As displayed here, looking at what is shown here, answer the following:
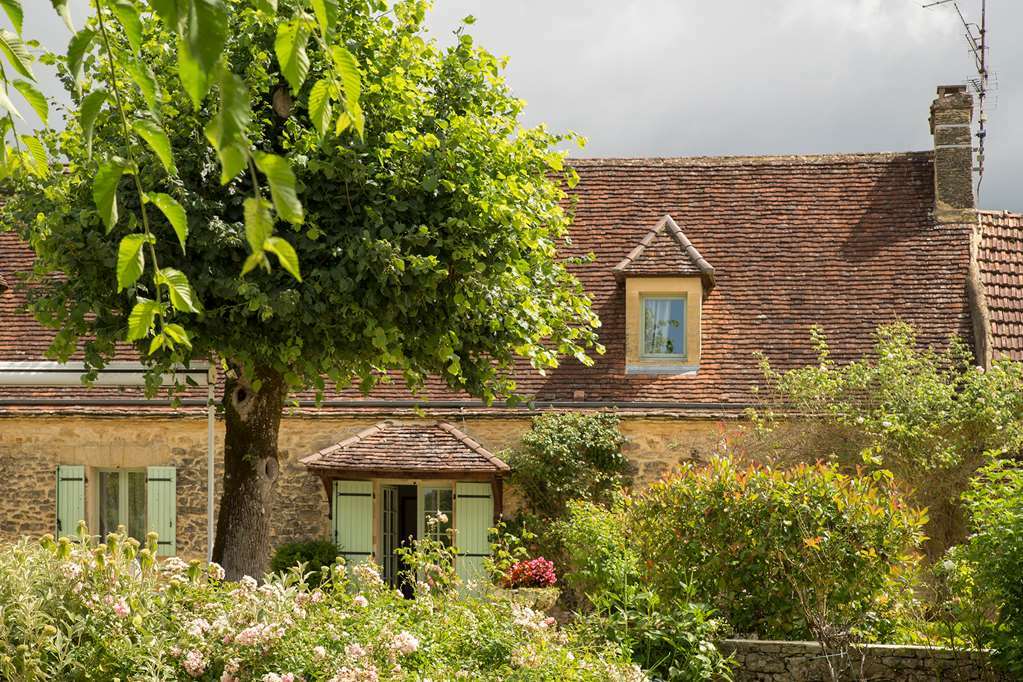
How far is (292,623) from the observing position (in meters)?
6.91

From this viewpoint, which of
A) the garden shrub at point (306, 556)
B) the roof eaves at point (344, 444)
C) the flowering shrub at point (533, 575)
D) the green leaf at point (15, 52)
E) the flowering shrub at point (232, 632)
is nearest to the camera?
the green leaf at point (15, 52)

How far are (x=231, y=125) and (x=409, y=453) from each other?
528 inches

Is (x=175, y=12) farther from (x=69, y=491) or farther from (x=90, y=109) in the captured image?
(x=69, y=491)

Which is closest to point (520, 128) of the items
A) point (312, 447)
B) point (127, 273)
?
point (312, 447)

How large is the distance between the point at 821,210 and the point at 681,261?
2876 mm

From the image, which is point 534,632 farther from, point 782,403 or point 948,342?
point 948,342

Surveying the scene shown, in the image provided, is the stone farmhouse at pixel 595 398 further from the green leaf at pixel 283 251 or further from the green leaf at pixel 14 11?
the green leaf at pixel 283 251

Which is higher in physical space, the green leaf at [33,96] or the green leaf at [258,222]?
the green leaf at [33,96]

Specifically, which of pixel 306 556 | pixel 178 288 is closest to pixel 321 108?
pixel 178 288

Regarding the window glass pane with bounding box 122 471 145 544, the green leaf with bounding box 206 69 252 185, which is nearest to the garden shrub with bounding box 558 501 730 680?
the green leaf with bounding box 206 69 252 185

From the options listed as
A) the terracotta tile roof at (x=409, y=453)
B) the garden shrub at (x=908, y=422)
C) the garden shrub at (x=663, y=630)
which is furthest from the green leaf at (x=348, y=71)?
the terracotta tile roof at (x=409, y=453)

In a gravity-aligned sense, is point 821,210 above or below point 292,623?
above

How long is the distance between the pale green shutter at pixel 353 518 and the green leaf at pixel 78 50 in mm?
13249

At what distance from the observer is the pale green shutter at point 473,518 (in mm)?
15367
